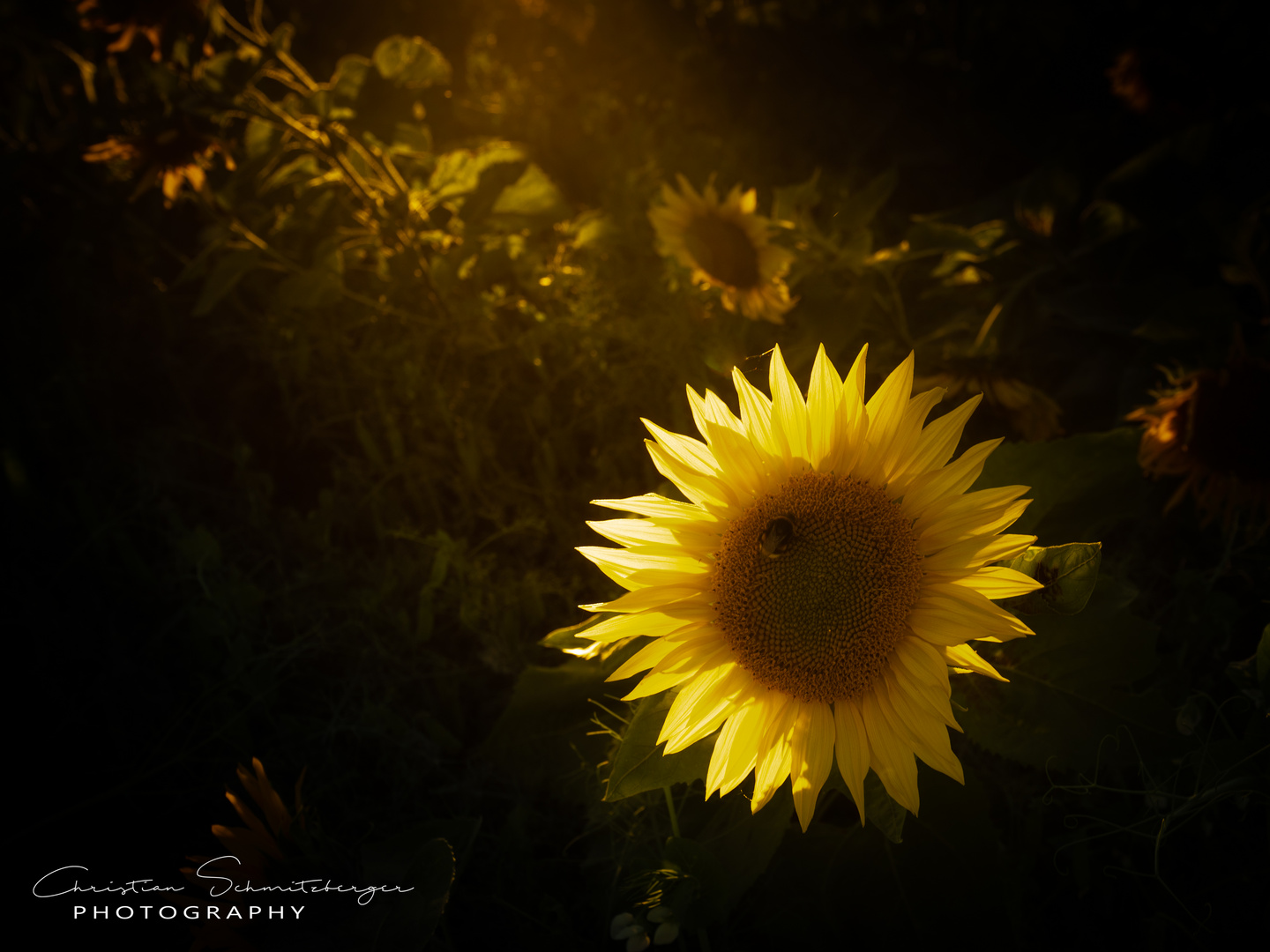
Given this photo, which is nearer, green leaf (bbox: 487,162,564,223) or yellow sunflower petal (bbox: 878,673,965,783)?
yellow sunflower petal (bbox: 878,673,965,783)

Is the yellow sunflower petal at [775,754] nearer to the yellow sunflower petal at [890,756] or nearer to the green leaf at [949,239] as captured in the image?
the yellow sunflower petal at [890,756]

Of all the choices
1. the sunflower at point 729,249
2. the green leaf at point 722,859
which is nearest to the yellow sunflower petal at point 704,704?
the green leaf at point 722,859

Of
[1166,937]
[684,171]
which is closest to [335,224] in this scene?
[684,171]

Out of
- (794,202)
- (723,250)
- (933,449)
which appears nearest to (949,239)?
(794,202)

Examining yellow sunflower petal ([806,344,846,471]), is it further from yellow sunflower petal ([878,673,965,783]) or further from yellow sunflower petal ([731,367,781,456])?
yellow sunflower petal ([878,673,965,783])

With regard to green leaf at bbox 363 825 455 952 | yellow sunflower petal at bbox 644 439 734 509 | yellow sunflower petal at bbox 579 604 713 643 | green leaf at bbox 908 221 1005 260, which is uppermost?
green leaf at bbox 908 221 1005 260

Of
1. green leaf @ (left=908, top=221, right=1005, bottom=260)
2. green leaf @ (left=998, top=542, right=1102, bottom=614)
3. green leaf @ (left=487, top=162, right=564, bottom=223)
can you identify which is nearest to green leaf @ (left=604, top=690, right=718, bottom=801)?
green leaf @ (left=998, top=542, right=1102, bottom=614)
